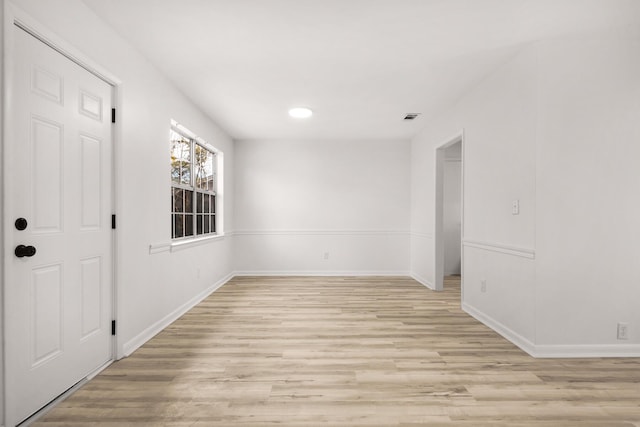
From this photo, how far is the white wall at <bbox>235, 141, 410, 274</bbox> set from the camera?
6730 mm

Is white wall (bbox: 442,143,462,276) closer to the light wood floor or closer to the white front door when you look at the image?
the light wood floor

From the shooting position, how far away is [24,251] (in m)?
1.87

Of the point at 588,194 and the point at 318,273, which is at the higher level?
the point at 588,194

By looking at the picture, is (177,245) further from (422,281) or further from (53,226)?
(422,281)

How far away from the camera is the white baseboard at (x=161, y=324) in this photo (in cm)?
294

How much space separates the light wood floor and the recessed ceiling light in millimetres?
2651

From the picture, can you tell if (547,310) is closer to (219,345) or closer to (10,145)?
(219,345)

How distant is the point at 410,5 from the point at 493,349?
272cm

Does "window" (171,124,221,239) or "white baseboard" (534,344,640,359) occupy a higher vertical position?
"window" (171,124,221,239)

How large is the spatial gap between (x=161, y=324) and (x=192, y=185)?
196 cm

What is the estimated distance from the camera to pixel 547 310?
2875 millimetres

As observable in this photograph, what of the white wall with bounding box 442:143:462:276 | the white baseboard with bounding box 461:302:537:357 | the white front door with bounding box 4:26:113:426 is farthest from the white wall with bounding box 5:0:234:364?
the white wall with bounding box 442:143:462:276

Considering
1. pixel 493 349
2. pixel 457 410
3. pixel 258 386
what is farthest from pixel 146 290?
pixel 493 349

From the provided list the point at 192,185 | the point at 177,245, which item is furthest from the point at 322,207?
the point at 177,245
